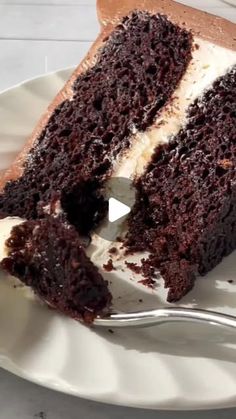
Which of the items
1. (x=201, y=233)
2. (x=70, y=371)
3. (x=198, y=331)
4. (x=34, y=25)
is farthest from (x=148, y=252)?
(x=34, y=25)

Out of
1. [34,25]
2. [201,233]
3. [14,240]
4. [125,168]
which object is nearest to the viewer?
[14,240]

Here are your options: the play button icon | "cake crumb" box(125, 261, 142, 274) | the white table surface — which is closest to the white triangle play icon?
the play button icon

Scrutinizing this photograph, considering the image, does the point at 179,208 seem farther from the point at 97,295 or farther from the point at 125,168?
the point at 97,295

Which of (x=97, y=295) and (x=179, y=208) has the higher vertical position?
(x=179, y=208)

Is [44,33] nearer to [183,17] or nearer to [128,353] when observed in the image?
[183,17]

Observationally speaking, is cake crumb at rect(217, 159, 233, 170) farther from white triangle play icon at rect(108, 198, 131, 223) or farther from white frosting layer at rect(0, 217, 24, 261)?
white frosting layer at rect(0, 217, 24, 261)

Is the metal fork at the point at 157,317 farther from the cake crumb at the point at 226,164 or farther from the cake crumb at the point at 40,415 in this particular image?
the cake crumb at the point at 226,164
